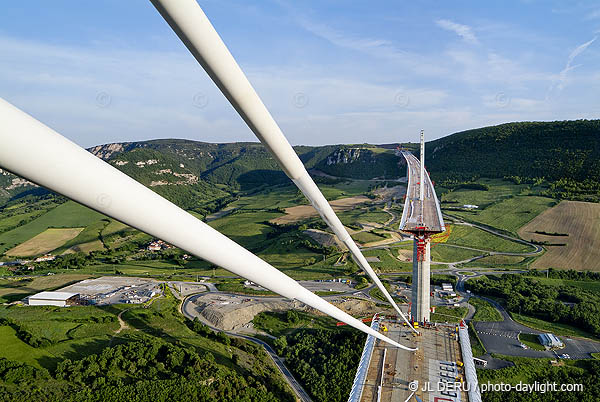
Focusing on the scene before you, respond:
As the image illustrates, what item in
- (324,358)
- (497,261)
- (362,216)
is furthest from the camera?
(362,216)

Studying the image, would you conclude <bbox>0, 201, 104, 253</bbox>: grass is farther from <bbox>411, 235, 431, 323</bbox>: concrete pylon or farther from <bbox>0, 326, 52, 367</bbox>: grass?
<bbox>411, 235, 431, 323</bbox>: concrete pylon

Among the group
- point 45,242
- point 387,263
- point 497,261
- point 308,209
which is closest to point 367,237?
point 387,263

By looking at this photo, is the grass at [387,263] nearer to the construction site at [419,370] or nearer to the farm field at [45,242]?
the construction site at [419,370]

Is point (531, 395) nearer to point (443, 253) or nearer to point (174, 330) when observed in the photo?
point (174, 330)

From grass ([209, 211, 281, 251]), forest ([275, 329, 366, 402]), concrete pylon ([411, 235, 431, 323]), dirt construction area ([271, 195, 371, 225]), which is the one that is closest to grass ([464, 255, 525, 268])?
concrete pylon ([411, 235, 431, 323])

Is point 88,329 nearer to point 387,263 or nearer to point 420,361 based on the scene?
point 420,361

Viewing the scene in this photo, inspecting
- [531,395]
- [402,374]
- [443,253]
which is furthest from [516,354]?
[443,253]

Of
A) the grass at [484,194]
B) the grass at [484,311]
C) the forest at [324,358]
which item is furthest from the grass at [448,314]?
the grass at [484,194]
